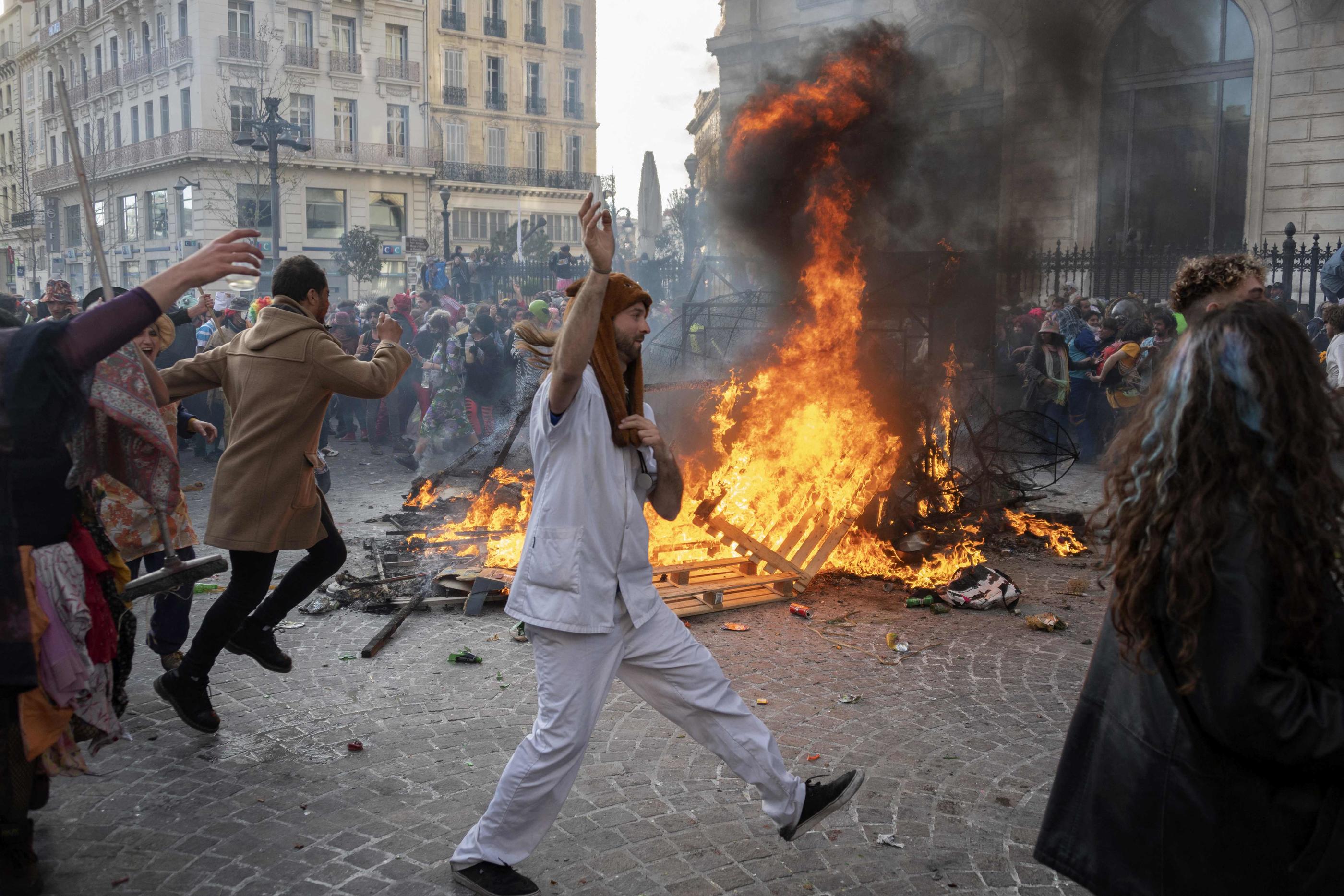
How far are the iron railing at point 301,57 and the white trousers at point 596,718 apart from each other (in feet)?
148

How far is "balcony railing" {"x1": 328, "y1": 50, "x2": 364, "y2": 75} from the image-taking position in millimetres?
44094

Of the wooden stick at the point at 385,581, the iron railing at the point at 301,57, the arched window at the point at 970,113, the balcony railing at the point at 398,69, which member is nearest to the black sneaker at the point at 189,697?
the wooden stick at the point at 385,581

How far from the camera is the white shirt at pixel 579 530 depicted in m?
3.12

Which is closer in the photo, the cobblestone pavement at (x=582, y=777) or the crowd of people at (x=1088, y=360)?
the cobblestone pavement at (x=582, y=777)

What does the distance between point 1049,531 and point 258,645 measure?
641 centimetres

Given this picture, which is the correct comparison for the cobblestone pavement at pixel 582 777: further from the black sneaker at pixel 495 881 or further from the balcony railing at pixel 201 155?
the balcony railing at pixel 201 155

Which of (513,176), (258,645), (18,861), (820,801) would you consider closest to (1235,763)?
(820,801)

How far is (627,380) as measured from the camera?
343cm

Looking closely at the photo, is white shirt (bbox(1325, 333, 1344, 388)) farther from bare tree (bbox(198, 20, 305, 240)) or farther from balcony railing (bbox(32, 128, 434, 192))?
balcony railing (bbox(32, 128, 434, 192))

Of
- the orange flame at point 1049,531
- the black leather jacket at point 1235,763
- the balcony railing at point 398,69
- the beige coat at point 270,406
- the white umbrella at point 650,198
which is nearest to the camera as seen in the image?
the black leather jacket at point 1235,763

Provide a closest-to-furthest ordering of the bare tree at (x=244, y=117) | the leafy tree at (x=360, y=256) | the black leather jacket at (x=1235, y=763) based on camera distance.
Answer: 1. the black leather jacket at (x=1235, y=763)
2. the leafy tree at (x=360, y=256)
3. the bare tree at (x=244, y=117)

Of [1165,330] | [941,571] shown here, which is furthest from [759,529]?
[1165,330]

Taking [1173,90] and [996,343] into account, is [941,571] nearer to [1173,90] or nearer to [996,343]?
[996,343]

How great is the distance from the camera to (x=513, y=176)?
53.3 m
